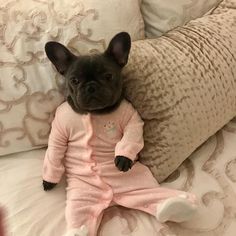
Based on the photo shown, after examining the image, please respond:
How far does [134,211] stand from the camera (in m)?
0.97

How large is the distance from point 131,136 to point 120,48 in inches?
7.9

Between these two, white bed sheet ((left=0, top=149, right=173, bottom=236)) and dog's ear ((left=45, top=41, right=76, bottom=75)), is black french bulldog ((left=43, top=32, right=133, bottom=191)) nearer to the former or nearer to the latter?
dog's ear ((left=45, top=41, right=76, bottom=75))

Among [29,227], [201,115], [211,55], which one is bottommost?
[29,227]

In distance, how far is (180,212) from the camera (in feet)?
2.99

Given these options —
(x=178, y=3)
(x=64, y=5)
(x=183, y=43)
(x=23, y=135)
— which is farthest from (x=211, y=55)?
(x=23, y=135)

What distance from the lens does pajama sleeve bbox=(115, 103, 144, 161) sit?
0.97 metres

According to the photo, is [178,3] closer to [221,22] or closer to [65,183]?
[221,22]

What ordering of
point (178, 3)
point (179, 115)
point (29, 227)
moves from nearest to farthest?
point (29, 227) → point (179, 115) → point (178, 3)

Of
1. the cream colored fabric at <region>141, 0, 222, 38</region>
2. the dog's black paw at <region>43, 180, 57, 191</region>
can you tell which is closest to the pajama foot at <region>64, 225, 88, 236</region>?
the dog's black paw at <region>43, 180, 57, 191</region>

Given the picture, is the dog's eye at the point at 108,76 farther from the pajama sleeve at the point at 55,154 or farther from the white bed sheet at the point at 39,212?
the white bed sheet at the point at 39,212

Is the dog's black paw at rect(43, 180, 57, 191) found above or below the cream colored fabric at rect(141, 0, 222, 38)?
below

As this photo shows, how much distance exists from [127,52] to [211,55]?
23cm

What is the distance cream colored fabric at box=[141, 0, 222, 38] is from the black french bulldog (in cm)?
22

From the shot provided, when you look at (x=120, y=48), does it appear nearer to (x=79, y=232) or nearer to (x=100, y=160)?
(x=100, y=160)
